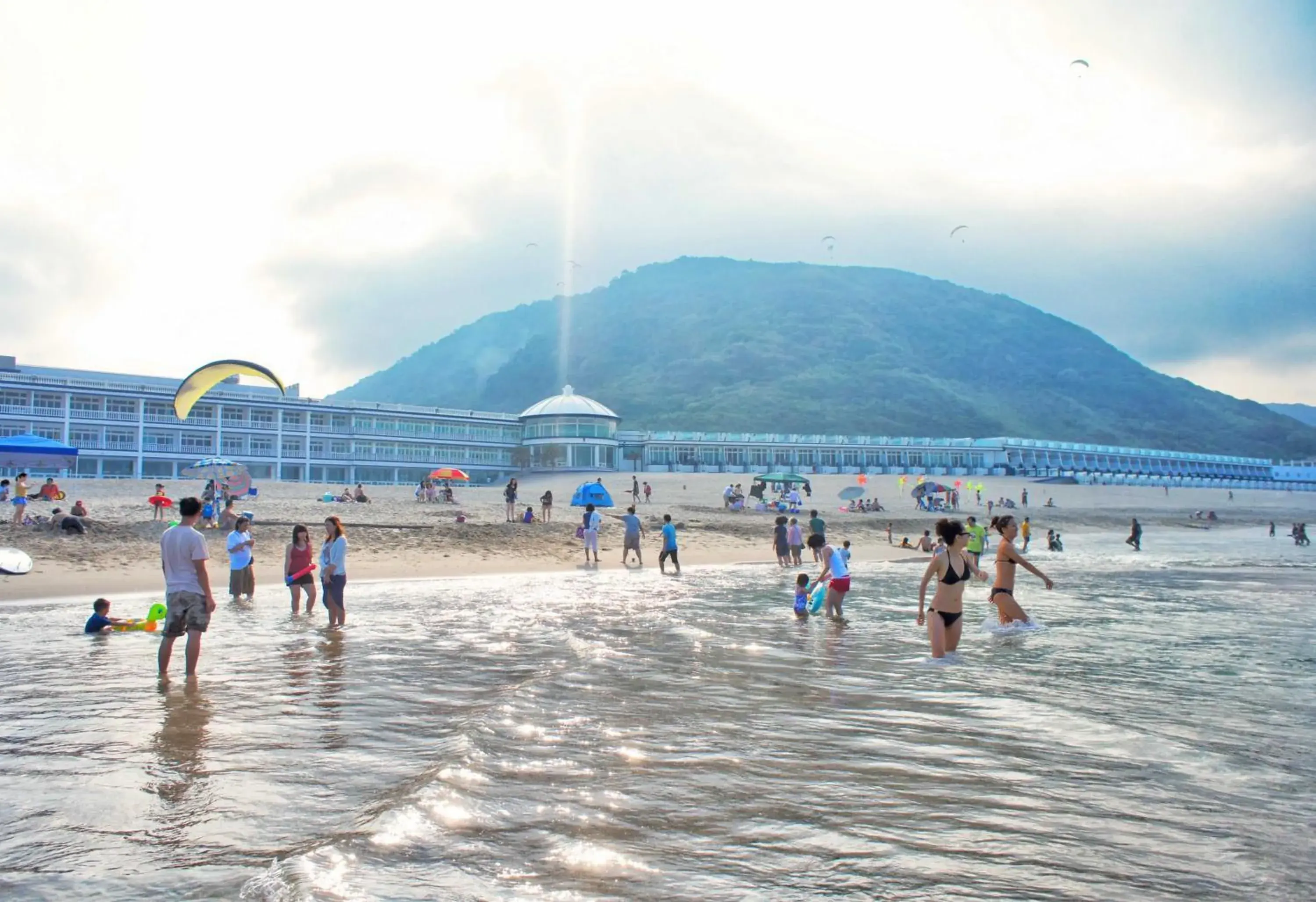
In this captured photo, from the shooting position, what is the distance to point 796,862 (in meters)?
3.98

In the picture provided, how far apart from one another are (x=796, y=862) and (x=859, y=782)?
4.28 ft

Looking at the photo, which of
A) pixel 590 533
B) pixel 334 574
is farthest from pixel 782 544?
pixel 334 574

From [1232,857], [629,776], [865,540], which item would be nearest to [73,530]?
[629,776]

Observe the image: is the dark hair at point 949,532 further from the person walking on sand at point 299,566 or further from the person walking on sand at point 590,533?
the person walking on sand at point 590,533

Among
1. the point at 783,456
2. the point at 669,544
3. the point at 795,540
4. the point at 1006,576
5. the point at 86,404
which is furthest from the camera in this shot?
the point at 783,456

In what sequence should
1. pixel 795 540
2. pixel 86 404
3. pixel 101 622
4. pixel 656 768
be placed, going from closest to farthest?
1. pixel 656 768
2. pixel 101 622
3. pixel 795 540
4. pixel 86 404

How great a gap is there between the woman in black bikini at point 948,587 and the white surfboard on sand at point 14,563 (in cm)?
1689

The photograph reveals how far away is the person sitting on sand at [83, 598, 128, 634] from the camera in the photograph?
36.5 ft

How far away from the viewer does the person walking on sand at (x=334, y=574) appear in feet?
39.1

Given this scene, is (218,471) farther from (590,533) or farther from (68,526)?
(590,533)

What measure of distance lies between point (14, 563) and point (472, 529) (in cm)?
1273

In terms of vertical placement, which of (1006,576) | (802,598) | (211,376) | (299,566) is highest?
(211,376)

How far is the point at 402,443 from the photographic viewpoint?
253 feet

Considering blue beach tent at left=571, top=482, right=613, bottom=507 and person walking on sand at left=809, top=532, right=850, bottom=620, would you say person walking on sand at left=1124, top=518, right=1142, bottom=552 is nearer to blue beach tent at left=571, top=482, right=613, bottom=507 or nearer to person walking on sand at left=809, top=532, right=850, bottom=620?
blue beach tent at left=571, top=482, right=613, bottom=507
